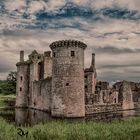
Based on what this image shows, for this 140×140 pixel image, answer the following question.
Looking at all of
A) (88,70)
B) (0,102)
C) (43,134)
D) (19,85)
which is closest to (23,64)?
(19,85)

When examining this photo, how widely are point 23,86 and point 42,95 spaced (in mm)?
9455

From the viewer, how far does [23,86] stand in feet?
139

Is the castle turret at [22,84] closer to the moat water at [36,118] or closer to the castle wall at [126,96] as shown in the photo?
the moat water at [36,118]

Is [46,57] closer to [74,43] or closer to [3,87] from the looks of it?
[74,43]

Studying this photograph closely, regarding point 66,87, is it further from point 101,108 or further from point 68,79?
point 101,108

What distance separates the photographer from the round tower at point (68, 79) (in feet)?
82.5

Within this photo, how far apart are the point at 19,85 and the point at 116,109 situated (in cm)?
1414

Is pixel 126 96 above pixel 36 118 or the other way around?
above

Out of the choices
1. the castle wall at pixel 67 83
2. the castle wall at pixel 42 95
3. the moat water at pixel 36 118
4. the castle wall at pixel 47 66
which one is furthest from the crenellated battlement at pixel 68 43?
the castle wall at pixel 47 66

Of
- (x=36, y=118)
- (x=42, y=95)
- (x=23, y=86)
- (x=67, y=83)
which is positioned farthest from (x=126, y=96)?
(x=36, y=118)

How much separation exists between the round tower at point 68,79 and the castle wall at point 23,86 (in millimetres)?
16319

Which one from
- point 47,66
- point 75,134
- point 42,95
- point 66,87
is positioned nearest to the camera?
point 75,134

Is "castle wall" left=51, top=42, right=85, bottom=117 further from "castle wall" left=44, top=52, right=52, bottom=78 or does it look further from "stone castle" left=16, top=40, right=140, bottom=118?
"castle wall" left=44, top=52, right=52, bottom=78

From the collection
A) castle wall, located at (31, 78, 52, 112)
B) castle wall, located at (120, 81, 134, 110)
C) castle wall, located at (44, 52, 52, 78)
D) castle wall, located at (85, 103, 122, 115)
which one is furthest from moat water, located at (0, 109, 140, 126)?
castle wall, located at (120, 81, 134, 110)
